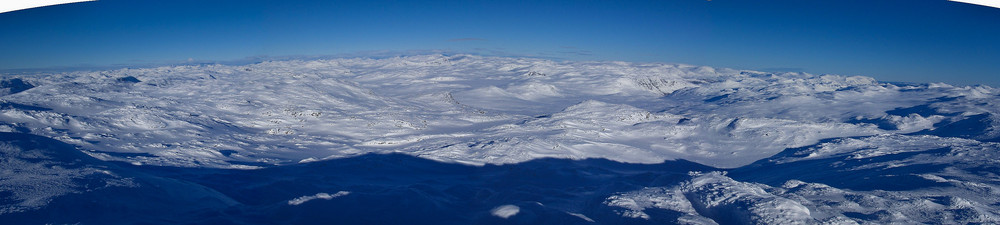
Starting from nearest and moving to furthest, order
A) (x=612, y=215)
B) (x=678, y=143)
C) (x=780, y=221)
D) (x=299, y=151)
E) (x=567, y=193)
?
(x=780, y=221) < (x=612, y=215) < (x=567, y=193) < (x=299, y=151) < (x=678, y=143)

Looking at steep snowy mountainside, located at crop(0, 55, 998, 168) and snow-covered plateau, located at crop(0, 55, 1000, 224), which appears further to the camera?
steep snowy mountainside, located at crop(0, 55, 998, 168)

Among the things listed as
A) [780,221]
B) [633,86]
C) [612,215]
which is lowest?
[633,86]

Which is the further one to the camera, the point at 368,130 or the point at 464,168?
the point at 368,130

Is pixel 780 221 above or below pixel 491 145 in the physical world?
above

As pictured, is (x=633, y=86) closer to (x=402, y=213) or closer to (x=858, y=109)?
(x=858, y=109)

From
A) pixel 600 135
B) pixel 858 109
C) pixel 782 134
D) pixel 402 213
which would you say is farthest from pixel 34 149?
pixel 858 109

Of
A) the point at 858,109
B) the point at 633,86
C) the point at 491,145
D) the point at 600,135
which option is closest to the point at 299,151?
the point at 491,145

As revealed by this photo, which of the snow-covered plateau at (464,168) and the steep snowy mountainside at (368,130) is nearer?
the snow-covered plateau at (464,168)

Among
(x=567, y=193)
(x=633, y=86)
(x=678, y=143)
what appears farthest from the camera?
(x=633, y=86)

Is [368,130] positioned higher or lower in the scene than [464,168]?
lower

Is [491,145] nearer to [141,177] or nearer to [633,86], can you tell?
[141,177]

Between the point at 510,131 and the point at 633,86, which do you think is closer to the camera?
the point at 510,131
